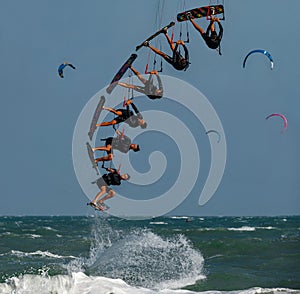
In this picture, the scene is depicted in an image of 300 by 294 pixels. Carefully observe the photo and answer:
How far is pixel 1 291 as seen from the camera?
13.0 metres

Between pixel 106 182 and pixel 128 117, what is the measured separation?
1639 mm

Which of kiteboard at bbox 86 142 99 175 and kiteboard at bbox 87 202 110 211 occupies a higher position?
kiteboard at bbox 86 142 99 175

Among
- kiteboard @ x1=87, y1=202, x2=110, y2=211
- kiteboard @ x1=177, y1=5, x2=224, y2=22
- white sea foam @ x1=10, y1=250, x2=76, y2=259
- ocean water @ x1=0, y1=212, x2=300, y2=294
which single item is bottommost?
white sea foam @ x1=10, y1=250, x2=76, y2=259

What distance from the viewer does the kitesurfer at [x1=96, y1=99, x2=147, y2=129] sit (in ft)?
39.7

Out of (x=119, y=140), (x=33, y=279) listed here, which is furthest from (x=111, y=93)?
(x=33, y=279)

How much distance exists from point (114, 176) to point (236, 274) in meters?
6.46

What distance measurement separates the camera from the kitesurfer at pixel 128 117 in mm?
12086

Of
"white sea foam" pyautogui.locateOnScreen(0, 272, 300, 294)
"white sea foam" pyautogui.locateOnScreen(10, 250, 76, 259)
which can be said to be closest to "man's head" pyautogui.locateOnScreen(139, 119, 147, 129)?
"white sea foam" pyautogui.locateOnScreen(0, 272, 300, 294)

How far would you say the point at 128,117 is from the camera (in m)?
12.1

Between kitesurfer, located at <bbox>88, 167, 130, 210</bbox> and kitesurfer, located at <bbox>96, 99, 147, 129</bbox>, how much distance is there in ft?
3.68

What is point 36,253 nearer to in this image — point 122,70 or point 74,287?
point 74,287

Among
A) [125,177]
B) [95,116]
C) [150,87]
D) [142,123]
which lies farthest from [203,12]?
[125,177]

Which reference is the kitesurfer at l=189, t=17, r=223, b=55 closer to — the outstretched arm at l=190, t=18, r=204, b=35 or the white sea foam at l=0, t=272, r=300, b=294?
the outstretched arm at l=190, t=18, r=204, b=35

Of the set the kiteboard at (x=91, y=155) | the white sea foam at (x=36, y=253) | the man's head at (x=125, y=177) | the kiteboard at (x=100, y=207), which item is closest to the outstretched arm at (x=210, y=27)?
the kiteboard at (x=91, y=155)
